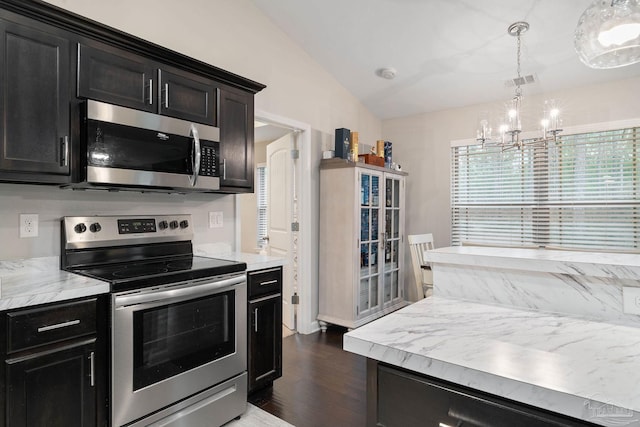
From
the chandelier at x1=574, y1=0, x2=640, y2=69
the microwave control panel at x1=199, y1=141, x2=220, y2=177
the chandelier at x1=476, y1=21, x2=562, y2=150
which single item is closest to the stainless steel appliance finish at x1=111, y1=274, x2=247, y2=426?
the microwave control panel at x1=199, y1=141, x2=220, y2=177

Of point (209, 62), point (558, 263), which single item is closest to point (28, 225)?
point (209, 62)

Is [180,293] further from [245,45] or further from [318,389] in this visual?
[245,45]

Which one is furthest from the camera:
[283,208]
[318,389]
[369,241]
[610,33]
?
[283,208]

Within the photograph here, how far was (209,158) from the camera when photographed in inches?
95.4

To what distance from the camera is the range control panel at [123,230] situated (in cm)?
207

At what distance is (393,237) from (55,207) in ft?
10.9

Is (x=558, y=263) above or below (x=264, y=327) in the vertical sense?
above

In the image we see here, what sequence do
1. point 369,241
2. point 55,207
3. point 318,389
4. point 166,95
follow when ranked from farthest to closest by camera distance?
point 369,241 → point 318,389 → point 166,95 → point 55,207

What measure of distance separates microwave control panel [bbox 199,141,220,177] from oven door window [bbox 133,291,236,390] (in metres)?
0.80

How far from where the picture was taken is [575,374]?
749mm

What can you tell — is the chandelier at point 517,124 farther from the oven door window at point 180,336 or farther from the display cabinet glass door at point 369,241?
the oven door window at point 180,336

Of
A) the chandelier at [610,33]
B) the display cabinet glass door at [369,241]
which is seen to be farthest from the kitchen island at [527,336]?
the display cabinet glass door at [369,241]

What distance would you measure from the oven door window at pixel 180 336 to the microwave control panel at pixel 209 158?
2.64 ft

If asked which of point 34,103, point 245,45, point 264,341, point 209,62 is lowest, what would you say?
point 264,341
